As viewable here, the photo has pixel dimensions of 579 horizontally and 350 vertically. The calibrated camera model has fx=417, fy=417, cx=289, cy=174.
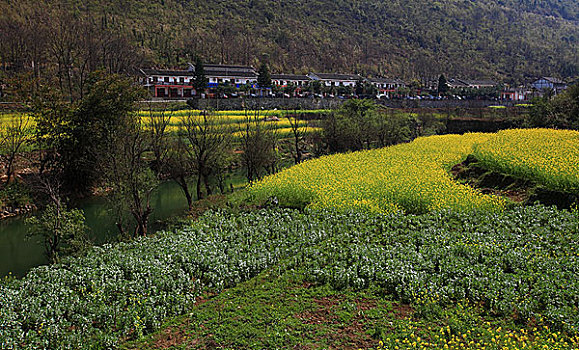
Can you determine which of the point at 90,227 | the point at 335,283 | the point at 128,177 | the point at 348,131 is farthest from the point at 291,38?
the point at 335,283

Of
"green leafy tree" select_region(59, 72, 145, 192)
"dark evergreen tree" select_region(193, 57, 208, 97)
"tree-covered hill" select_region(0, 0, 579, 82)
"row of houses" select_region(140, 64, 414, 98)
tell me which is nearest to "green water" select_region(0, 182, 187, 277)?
"green leafy tree" select_region(59, 72, 145, 192)

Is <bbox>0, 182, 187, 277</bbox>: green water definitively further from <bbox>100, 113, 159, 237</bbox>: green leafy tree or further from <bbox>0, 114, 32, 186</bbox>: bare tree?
<bbox>0, 114, 32, 186</bbox>: bare tree

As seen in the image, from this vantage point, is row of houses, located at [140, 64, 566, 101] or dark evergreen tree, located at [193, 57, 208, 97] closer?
dark evergreen tree, located at [193, 57, 208, 97]

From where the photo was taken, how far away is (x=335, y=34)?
447 feet

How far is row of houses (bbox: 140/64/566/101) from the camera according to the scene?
6356 cm

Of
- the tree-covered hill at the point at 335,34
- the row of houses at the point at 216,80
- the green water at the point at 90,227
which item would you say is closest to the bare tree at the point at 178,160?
the green water at the point at 90,227

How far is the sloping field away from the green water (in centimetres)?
787

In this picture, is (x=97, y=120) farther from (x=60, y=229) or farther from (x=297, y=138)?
(x=297, y=138)

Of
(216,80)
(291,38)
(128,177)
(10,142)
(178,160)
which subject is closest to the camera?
(128,177)

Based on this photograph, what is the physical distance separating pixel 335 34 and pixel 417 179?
127420mm

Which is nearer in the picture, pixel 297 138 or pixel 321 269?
pixel 321 269

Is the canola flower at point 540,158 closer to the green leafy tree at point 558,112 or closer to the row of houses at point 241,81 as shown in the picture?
the green leafy tree at point 558,112

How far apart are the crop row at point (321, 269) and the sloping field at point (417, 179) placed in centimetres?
135

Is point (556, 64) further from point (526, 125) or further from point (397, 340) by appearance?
point (397, 340)
